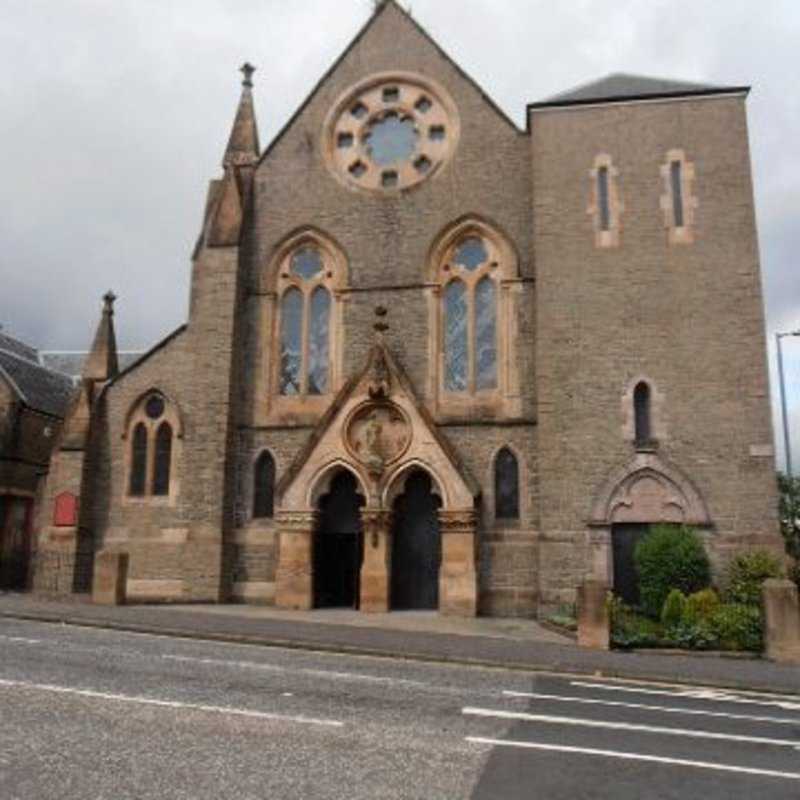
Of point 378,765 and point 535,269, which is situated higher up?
point 535,269

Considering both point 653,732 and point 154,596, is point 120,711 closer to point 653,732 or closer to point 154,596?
point 653,732

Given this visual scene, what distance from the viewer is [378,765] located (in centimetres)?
695

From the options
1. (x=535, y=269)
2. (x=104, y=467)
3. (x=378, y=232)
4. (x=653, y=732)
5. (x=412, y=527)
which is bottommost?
(x=653, y=732)

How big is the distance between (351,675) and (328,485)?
10980 mm

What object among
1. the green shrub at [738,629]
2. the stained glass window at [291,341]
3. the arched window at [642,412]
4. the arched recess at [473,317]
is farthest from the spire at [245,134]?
the green shrub at [738,629]

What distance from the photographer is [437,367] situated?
912 inches

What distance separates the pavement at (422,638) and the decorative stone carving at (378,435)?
375 centimetres

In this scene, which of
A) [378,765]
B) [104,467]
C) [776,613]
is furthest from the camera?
[104,467]

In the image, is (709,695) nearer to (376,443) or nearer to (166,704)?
(166,704)

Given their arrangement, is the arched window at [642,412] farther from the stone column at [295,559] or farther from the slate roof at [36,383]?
the slate roof at [36,383]

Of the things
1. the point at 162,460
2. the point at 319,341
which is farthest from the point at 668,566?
the point at 162,460

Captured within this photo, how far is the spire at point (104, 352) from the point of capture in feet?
80.9

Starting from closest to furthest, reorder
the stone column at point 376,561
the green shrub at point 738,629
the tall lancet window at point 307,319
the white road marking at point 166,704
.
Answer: the white road marking at point 166,704 < the green shrub at point 738,629 < the stone column at point 376,561 < the tall lancet window at point 307,319

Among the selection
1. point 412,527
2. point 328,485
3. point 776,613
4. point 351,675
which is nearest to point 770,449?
point 776,613
